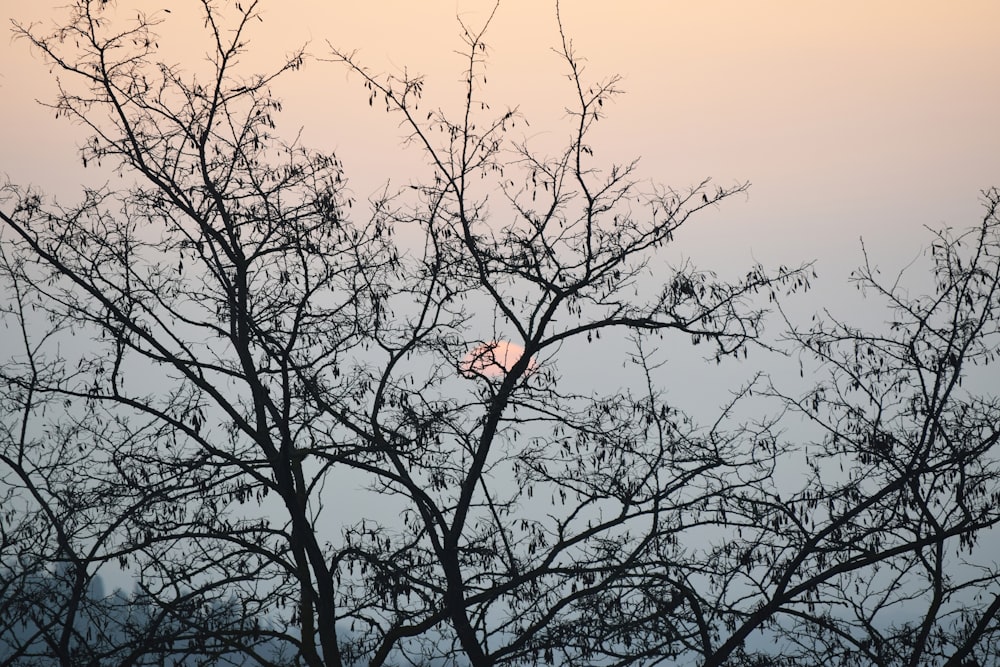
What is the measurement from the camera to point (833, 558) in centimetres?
912

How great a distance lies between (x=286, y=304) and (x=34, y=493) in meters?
4.31

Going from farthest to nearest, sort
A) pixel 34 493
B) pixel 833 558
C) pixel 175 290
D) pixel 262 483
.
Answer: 1. pixel 34 493
2. pixel 175 290
3. pixel 262 483
4. pixel 833 558

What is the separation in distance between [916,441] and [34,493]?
9.70 metres

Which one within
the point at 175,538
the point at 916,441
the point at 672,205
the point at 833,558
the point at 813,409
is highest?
the point at 672,205

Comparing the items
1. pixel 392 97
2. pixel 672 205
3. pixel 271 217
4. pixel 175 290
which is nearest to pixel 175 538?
pixel 175 290

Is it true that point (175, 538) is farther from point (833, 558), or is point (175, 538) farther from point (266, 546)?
point (833, 558)

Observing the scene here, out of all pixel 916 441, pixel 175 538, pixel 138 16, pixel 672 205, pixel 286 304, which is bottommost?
pixel 916 441

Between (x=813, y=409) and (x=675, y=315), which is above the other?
(x=675, y=315)

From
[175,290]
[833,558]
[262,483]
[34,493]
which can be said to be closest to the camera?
[833,558]

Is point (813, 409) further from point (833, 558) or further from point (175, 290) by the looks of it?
point (175, 290)

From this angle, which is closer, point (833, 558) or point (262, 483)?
point (833, 558)

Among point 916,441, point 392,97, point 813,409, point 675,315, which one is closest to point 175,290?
point 392,97

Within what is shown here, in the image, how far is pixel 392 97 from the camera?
33.7ft

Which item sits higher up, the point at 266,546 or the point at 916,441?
the point at 266,546
